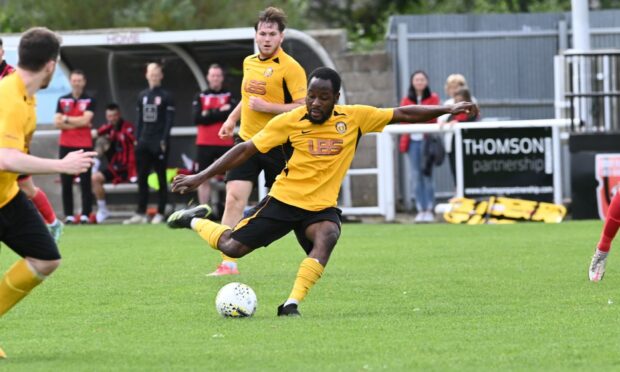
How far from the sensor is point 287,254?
14.4 metres

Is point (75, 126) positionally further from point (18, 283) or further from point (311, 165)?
point (18, 283)

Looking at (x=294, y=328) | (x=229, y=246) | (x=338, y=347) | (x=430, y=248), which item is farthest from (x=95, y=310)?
(x=430, y=248)

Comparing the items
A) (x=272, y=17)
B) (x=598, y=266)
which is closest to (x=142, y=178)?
(x=272, y=17)

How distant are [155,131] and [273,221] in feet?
35.2

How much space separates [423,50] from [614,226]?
469 inches

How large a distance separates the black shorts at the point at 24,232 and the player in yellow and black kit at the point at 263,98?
4.14 m

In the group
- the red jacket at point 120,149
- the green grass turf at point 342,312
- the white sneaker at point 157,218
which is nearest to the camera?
the green grass turf at point 342,312

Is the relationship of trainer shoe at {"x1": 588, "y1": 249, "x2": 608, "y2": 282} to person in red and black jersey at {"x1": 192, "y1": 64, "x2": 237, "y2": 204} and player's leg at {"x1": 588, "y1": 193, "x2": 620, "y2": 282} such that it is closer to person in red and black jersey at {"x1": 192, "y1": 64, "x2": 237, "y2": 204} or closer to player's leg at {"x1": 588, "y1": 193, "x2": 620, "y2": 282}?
player's leg at {"x1": 588, "y1": 193, "x2": 620, "y2": 282}

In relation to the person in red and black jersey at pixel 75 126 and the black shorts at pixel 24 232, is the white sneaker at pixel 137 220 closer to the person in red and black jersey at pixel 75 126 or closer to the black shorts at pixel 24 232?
the person in red and black jersey at pixel 75 126

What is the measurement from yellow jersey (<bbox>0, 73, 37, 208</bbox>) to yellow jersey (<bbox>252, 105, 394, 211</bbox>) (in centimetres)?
221

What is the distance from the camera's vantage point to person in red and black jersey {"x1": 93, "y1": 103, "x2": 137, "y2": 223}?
2097 cm

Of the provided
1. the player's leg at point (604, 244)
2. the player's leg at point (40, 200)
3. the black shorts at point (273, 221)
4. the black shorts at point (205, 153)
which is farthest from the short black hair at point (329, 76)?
the black shorts at point (205, 153)

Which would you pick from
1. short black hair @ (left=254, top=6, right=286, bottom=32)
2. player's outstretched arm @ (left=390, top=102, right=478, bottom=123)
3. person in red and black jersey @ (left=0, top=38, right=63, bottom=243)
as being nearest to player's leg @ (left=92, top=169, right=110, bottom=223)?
person in red and black jersey @ (left=0, top=38, right=63, bottom=243)

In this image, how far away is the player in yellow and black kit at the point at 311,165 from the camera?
9.24 meters
